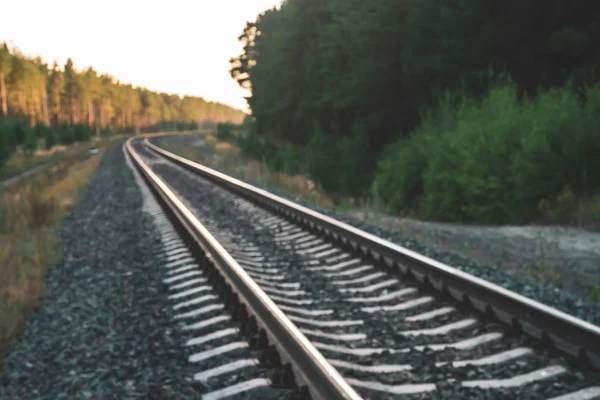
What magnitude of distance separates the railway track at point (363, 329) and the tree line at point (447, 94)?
3.72 metres

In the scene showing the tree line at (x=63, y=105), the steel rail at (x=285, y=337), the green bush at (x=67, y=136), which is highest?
the tree line at (x=63, y=105)

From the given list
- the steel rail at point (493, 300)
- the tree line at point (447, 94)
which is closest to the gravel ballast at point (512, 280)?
the steel rail at point (493, 300)

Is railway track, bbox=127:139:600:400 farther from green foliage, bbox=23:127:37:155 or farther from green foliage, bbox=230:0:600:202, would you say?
green foliage, bbox=23:127:37:155

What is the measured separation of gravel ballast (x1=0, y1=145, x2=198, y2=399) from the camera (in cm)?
381

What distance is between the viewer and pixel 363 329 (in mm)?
4547

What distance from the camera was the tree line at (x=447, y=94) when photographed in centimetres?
955

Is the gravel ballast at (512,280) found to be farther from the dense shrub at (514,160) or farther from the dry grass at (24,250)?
the dry grass at (24,250)

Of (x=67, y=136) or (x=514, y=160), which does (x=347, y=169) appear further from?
(x=67, y=136)

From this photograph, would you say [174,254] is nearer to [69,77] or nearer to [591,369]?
[591,369]

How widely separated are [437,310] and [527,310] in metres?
0.79

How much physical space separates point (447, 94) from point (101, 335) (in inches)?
430

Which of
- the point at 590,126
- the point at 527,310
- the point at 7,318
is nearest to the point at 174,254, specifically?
the point at 7,318

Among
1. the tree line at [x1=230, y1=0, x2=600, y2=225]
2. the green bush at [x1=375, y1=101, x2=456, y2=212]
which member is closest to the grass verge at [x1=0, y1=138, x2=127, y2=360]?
the tree line at [x1=230, y1=0, x2=600, y2=225]

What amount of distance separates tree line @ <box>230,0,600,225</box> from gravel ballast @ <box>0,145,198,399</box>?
223 inches
